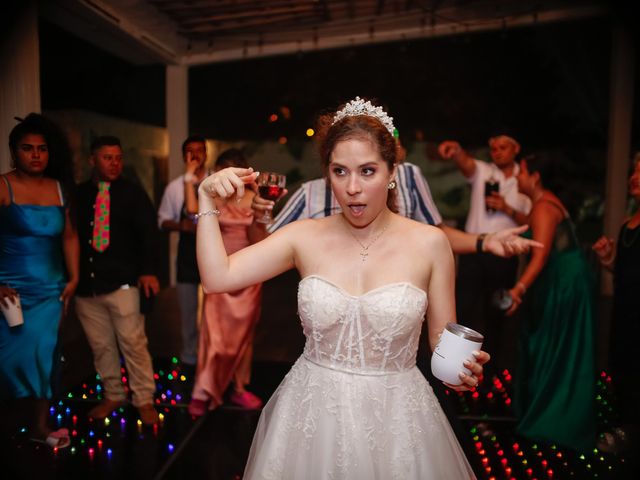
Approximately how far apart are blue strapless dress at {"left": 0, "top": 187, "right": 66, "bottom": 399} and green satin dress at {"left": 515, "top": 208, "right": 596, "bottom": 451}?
111 inches

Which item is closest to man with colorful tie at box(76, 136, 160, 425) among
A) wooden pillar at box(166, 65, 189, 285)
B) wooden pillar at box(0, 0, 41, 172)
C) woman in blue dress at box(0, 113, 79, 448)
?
woman in blue dress at box(0, 113, 79, 448)

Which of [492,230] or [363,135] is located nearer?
[363,135]

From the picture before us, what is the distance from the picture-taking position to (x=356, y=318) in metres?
1.67

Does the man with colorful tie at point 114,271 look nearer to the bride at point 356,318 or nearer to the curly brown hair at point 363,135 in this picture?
the bride at point 356,318

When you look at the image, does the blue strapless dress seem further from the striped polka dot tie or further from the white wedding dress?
the white wedding dress

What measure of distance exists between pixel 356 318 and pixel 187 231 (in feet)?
8.37

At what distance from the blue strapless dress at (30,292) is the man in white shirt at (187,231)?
0.99 m

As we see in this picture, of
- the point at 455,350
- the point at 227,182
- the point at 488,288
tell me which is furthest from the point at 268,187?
the point at 488,288

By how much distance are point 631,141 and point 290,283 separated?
475 centimetres

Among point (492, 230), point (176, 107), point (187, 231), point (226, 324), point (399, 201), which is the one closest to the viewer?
point (399, 201)

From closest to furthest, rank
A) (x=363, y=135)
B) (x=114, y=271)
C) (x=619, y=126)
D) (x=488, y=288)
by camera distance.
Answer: (x=363, y=135)
(x=114, y=271)
(x=488, y=288)
(x=619, y=126)

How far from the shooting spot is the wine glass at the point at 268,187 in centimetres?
236

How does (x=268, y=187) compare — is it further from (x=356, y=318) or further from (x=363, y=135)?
(x=356, y=318)

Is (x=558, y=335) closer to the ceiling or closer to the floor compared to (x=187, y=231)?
closer to the floor
